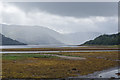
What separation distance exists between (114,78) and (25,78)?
1391cm

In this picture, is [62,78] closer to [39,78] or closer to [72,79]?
[72,79]

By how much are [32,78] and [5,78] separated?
4208 mm

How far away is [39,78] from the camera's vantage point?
24.1 meters

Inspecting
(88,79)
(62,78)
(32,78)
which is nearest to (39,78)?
(32,78)

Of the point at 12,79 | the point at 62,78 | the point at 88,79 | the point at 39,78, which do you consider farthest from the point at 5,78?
the point at 88,79

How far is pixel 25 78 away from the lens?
2414 cm

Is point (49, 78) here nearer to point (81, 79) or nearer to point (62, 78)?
point (62, 78)

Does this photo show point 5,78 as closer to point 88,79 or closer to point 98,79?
point 88,79

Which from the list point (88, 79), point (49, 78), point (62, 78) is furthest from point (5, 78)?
point (88, 79)

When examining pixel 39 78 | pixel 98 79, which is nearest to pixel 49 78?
pixel 39 78

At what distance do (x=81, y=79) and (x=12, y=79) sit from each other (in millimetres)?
10560

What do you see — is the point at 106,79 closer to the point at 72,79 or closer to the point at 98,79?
the point at 98,79

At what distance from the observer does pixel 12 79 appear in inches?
935

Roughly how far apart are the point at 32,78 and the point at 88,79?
28.3 ft
